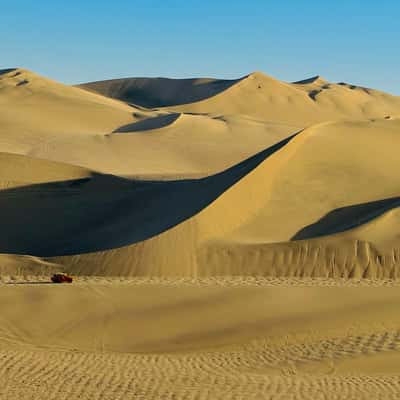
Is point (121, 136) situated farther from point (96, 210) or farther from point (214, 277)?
point (214, 277)

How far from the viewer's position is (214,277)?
1672cm

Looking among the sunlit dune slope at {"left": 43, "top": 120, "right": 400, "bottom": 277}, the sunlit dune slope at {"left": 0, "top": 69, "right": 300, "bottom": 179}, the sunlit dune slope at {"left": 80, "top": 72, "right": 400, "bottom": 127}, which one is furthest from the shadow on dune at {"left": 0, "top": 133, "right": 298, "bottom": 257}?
the sunlit dune slope at {"left": 80, "top": 72, "right": 400, "bottom": 127}

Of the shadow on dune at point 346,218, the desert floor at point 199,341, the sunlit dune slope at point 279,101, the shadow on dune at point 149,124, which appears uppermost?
the sunlit dune slope at point 279,101

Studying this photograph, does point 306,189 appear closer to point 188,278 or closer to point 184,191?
point 184,191

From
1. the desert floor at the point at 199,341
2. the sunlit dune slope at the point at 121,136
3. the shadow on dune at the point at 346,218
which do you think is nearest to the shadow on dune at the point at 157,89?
the sunlit dune slope at the point at 121,136

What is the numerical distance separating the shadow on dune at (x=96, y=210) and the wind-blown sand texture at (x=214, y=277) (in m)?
0.07

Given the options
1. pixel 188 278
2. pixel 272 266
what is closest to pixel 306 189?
pixel 272 266

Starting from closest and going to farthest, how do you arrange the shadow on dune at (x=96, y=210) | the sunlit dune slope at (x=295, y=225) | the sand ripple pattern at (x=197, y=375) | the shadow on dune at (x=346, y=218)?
the sand ripple pattern at (x=197, y=375)
the sunlit dune slope at (x=295, y=225)
the shadow on dune at (x=346, y=218)
the shadow on dune at (x=96, y=210)

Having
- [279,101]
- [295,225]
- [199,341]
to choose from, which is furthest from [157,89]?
[199,341]

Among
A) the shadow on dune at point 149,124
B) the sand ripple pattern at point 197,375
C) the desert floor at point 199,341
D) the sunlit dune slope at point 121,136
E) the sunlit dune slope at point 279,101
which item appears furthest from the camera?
the sunlit dune slope at point 279,101

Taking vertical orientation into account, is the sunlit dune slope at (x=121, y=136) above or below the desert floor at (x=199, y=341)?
above

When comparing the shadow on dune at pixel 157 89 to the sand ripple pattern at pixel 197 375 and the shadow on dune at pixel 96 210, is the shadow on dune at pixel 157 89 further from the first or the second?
the sand ripple pattern at pixel 197 375

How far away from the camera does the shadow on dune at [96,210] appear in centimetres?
2027

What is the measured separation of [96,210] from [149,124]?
1202 inches
